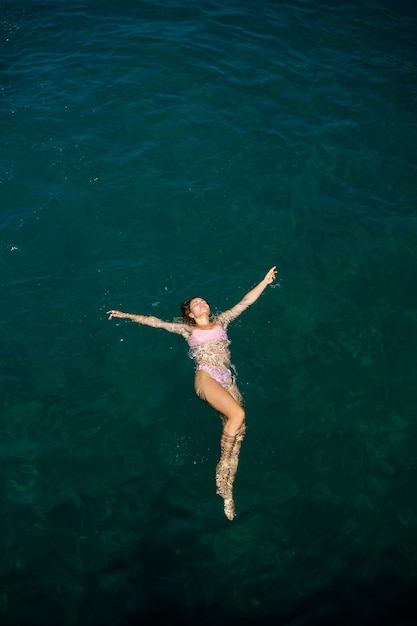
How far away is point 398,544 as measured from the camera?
7.05 metres

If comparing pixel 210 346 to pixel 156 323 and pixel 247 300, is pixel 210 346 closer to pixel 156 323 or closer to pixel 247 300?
pixel 156 323

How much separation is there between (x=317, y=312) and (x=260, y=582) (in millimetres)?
4993

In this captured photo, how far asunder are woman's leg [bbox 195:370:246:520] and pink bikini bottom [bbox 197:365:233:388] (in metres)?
0.32

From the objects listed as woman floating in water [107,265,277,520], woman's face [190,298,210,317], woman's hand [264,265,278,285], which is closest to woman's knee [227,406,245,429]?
woman floating in water [107,265,277,520]

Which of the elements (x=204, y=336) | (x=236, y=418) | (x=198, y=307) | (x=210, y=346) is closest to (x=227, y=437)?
(x=236, y=418)

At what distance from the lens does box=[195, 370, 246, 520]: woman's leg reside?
721 centimetres

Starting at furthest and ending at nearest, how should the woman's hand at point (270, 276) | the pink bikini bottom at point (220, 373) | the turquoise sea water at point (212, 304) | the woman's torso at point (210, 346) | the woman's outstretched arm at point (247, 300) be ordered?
the woman's hand at point (270, 276) < the woman's outstretched arm at point (247, 300) < the woman's torso at point (210, 346) < the pink bikini bottom at point (220, 373) < the turquoise sea water at point (212, 304)

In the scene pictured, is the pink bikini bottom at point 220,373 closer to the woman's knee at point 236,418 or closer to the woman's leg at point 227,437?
the woman's leg at point 227,437

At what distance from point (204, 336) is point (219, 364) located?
626 mm

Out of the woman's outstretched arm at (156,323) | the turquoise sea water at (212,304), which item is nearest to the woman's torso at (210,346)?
the woman's outstretched arm at (156,323)

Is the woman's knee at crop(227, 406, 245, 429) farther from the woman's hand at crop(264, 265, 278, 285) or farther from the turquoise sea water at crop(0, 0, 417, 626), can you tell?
the woman's hand at crop(264, 265, 278, 285)

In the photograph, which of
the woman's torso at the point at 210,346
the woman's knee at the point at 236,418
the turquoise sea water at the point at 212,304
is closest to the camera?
the turquoise sea water at the point at 212,304

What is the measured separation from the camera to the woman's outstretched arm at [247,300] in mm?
9117

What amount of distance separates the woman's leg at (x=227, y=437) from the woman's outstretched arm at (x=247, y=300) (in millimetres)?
1708
